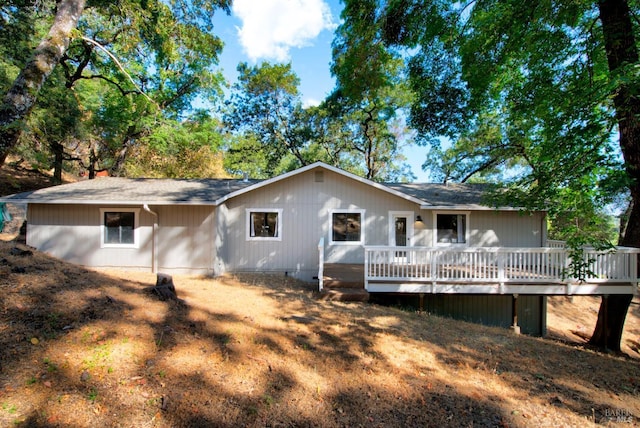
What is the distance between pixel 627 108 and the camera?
5.88 metres

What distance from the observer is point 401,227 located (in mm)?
11078

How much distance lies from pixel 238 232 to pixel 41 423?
828 cm

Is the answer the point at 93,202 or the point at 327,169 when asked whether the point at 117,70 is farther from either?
the point at 327,169

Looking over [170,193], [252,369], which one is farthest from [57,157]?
[252,369]

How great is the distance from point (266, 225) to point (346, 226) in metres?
2.92

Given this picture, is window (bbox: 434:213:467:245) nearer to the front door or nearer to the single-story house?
the single-story house

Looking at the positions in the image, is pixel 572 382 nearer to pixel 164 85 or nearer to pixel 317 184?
pixel 317 184

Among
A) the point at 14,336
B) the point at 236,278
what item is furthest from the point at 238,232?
the point at 14,336

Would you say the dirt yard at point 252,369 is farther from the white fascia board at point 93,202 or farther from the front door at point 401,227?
the front door at point 401,227

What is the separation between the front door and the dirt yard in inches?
189

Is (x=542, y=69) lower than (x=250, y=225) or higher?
higher

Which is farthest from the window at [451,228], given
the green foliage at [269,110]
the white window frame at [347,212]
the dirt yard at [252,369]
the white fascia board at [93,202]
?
the green foliage at [269,110]

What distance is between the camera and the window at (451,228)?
36.7ft

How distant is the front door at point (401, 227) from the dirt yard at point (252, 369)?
4.79m
